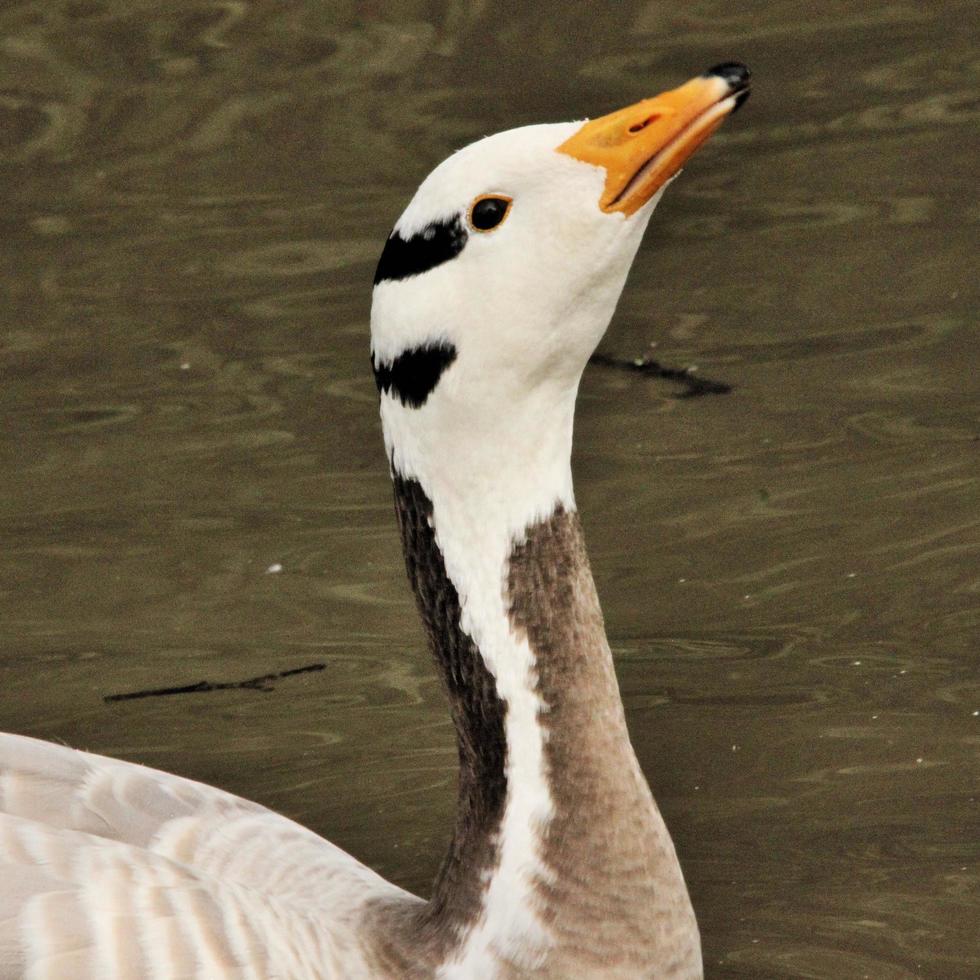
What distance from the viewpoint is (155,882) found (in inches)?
124

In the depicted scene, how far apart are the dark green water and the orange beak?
1.56 m

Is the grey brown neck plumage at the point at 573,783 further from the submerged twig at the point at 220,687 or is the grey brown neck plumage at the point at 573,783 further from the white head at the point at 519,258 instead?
the submerged twig at the point at 220,687

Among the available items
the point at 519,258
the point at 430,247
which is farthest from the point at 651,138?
the point at 430,247

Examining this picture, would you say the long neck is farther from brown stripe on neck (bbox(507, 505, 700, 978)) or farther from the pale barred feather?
the pale barred feather

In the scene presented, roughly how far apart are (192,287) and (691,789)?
8.82 feet

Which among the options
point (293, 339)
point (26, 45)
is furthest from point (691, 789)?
point (26, 45)

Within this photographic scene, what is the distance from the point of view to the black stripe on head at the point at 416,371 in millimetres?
3031

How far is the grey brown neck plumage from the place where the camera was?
3.16m

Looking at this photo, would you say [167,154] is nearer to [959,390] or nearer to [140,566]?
[140,566]

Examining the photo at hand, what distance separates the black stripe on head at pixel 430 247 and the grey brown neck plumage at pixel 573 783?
0.36 metres

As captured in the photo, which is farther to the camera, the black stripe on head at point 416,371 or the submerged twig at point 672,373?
the submerged twig at point 672,373

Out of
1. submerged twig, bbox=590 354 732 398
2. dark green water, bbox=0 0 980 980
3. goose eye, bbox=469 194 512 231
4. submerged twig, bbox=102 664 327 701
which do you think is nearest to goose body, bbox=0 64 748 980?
goose eye, bbox=469 194 512 231

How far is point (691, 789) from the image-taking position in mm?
4230

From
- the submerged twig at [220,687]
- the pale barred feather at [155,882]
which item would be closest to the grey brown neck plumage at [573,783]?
the pale barred feather at [155,882]
